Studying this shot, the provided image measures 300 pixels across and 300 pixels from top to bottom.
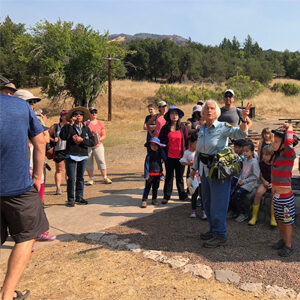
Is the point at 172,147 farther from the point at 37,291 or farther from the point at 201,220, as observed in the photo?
the point at 37,291

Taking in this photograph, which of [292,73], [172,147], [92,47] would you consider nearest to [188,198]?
[172,147]

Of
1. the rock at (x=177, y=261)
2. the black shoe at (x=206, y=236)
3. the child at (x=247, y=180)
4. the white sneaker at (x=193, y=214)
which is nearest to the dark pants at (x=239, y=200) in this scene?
the child at (x=247, y=180)

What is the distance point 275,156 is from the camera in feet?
12.9

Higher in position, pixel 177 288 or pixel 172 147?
pixel 172 147

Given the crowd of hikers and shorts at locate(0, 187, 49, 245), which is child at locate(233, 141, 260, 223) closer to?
the crowd of hikers

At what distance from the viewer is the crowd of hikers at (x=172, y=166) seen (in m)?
2.85

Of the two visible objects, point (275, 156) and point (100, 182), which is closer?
point (275, 156)

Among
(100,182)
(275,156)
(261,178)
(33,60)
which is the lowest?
(100,182)

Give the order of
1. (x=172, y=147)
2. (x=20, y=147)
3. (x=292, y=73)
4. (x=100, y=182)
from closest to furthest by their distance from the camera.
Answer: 1. (x=20, y=147)
2. (x=172, y=147)
3. (x=100, y=182)
4. (x=292, y=73)

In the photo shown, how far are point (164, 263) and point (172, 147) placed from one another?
101 inches

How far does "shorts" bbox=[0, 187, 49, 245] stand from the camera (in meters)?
2.85

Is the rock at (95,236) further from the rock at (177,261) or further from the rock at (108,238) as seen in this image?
the rock at (177,261)

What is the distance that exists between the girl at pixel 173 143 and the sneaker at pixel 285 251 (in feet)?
7.94

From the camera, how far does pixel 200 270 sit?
3.56m
